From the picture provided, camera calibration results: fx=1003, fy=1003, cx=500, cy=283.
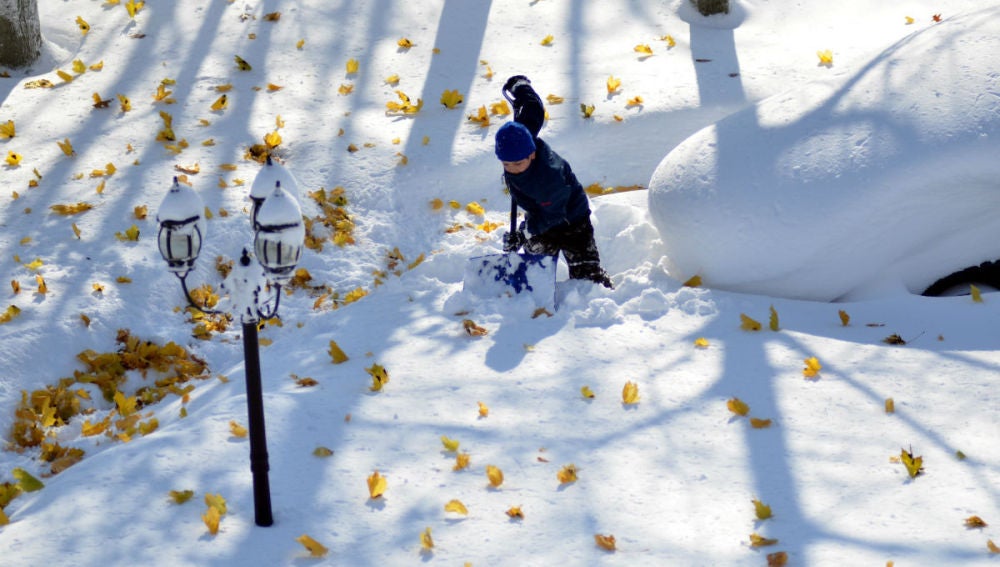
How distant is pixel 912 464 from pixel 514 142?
7.27 feet

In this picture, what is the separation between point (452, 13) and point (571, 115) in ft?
6.53

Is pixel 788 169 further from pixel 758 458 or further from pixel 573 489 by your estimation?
pixel 573 489

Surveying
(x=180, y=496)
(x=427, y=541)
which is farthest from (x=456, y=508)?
(x=180, y=496)

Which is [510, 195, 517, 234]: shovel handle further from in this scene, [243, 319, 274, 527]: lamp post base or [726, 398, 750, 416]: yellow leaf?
[243, 319, 274, 527]: lamp post base

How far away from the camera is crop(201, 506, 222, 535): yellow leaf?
3.45m

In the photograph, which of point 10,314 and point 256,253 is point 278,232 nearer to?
point 256,253

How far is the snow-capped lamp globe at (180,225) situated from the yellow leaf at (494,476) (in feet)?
4.35

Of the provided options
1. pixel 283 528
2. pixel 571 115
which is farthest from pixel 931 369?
pixel 571 115

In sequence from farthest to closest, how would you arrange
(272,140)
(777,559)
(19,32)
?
(19,32), (272,140), (777,559)

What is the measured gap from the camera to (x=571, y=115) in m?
6.81

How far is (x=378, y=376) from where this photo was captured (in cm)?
442

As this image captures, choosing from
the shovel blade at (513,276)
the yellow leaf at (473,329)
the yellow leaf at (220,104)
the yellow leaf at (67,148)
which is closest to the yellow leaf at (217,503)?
the yellow leaf at (473,329)

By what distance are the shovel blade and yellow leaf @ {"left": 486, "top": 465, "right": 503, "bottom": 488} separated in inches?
53.2

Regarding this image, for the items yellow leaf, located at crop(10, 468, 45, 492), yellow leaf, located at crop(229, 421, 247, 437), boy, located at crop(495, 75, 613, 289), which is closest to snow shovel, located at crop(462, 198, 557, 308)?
boy, located at crop(495, 75, 613, 289)
